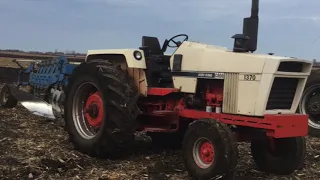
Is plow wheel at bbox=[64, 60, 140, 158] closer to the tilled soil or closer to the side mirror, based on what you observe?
the tilled soil

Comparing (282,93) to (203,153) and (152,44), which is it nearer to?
(203,153)

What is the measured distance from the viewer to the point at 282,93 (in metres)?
5.86

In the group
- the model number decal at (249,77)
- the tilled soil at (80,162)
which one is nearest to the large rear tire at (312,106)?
the tilled soil at (80,162)

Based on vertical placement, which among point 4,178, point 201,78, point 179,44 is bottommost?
point 4,178

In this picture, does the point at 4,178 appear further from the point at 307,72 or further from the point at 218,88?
the point at 307,72

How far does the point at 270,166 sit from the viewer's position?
20.8 ft

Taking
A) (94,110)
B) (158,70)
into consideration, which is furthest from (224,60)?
(94,110)

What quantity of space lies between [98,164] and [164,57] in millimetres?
1956

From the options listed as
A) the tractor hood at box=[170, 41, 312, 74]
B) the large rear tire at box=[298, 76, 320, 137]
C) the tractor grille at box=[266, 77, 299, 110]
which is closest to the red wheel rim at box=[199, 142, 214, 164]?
the tractor grille at box=[266, 77, 299, 110]

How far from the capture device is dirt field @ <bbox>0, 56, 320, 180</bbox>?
5777 millimetres

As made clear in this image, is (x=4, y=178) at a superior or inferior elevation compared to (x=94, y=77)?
inferior

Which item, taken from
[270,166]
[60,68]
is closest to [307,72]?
[270,166]

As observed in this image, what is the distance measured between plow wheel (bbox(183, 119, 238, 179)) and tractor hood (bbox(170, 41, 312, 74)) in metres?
0.80

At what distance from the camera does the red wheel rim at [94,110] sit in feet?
22.9
